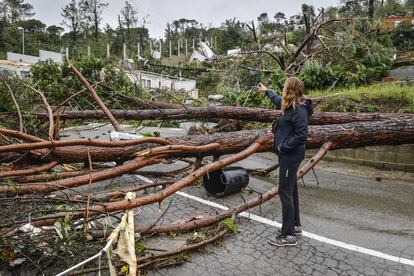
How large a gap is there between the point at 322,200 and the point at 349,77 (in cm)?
676

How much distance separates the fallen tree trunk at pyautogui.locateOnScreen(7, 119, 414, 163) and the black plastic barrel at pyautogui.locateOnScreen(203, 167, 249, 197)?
33 cm

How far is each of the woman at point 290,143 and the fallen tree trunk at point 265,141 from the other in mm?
1514

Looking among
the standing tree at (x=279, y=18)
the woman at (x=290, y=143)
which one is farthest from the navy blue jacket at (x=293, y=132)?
the standing tree at (x=279, y=18)

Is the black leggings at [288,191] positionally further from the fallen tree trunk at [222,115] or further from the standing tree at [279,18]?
the standing tree at [279,18]

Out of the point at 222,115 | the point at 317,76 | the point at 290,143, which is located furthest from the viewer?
the point at 317,76

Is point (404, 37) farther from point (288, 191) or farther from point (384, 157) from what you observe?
point (288, 191)

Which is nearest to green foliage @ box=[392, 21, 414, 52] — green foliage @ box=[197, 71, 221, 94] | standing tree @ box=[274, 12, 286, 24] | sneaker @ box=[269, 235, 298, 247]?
green foliage @ box=[197, 71, 221, 94]

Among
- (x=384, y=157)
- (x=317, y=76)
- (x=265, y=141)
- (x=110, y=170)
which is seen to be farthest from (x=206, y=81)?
(x=110, y=170)

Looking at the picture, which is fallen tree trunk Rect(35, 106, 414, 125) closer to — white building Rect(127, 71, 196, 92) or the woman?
the woman

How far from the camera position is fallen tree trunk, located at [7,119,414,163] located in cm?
512

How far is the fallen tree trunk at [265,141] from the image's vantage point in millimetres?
5121

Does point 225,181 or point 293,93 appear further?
point 225,181

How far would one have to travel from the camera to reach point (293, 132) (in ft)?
11.9

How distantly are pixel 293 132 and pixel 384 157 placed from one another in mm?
3990
